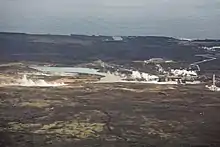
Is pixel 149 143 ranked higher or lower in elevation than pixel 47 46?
lower

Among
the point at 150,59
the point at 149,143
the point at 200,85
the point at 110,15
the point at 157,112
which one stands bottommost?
the point at 149,143

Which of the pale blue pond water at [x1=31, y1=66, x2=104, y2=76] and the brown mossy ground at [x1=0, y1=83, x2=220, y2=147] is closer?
the brown mossy ground at [x1=0, y1=83, x2=220, y2=147]

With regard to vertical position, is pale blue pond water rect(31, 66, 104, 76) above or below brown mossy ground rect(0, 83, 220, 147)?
above

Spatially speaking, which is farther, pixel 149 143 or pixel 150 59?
pixel 150 59

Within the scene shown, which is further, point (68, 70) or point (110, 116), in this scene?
point (68, 70)

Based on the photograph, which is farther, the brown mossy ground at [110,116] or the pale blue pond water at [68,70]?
the pale blue pond water at [68,70]

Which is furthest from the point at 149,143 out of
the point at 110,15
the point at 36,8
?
the point at 36,8

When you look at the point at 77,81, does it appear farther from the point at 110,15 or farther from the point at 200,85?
the point at 200,85

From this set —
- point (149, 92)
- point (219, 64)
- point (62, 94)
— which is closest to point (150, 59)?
point (149, 92)

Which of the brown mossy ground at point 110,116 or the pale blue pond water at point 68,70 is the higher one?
the pale blue pond water at point 68,70

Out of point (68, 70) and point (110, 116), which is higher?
point (68, 70)
